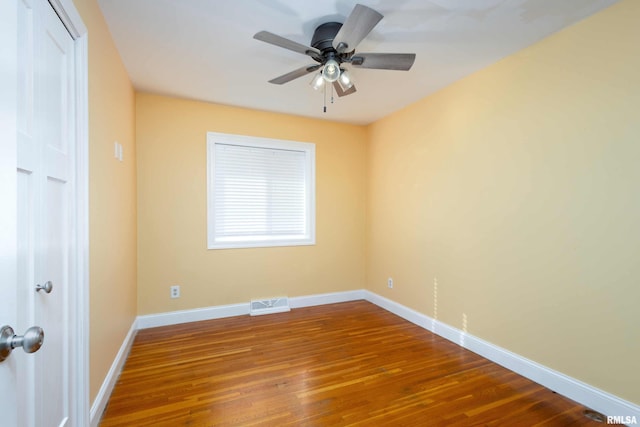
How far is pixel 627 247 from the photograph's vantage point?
1.69 m

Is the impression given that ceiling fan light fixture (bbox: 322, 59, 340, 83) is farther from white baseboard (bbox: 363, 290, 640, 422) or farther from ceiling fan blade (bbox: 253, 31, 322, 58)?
white baseboard (bbox: 363, 290, 640, 422)

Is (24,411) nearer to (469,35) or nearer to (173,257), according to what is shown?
(173,257)

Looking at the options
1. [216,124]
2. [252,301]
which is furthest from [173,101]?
[252,301]

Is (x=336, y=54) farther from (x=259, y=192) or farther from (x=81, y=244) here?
(x=259, y=192)

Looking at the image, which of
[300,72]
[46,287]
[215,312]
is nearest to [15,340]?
[46,287]

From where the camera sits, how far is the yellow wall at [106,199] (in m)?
1.66

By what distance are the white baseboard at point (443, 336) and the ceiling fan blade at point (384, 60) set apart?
241cm

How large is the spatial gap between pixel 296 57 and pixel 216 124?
58.2 inches

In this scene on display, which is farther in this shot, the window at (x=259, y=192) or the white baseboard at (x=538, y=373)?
the window at (x=259, y=192)

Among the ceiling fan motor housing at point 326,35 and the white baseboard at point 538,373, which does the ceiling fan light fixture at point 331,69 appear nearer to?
the ceiling fan motor housing at point 326,35

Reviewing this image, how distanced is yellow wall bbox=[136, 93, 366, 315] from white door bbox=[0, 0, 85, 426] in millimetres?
1752

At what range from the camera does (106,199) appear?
1.93m

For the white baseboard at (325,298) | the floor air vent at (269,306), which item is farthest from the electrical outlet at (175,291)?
the white baseboard at (325,298)

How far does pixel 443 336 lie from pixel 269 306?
80.2 inches
